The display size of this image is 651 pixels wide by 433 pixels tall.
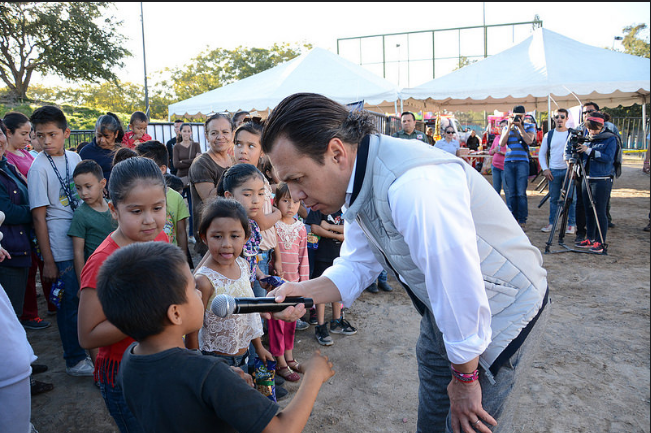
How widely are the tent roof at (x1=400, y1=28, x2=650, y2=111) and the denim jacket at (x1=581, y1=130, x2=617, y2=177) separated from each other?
4.45 m

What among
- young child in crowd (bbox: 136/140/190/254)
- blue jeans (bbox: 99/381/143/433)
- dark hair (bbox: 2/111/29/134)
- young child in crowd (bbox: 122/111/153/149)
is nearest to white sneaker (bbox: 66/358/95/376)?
young child in crowd (bbox: 136/140/190/254)

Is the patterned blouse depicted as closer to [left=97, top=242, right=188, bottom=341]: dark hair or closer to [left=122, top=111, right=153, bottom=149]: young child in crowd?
[left=97, top=242, right=188, bottom=341]: dark hair

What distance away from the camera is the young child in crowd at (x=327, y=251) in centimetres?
425

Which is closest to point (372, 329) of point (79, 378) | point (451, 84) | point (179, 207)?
point (179, 207)

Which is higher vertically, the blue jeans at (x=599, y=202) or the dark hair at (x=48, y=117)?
the dark hair at (x=48, y=117)

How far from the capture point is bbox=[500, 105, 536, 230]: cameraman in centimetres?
833

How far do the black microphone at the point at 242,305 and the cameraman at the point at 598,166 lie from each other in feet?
21.8

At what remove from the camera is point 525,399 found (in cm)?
322

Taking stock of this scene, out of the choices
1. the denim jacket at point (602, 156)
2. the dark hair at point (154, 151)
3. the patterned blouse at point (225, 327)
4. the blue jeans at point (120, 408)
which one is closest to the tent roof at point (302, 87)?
the denim jacket at point (602, 156)

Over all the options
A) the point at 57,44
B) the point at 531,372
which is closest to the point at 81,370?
the point at 531,372

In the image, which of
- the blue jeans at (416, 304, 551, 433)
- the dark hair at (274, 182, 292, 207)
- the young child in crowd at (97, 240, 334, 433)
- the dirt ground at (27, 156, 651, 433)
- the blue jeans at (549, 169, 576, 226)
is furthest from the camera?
the blue jeans at (549, 169, 576, 226)

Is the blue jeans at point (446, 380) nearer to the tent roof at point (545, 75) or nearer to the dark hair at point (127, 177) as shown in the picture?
the dark hair at point (127, 177)

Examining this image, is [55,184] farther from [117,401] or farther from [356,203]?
[356,203]

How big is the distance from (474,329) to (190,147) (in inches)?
278
